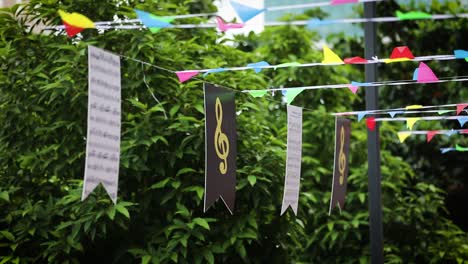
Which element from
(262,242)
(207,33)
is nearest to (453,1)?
(207,33)

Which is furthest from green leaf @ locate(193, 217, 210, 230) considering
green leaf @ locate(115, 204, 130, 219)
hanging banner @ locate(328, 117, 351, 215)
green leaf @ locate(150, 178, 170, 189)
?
hanging banner @ locate(328, 117, 351, 215)

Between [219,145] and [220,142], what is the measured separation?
0.03m

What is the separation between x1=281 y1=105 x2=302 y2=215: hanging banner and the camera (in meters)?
8.23

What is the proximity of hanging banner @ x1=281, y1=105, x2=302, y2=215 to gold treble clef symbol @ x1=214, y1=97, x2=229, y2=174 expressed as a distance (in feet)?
3.28

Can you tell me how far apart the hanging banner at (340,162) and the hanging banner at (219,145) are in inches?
83.2

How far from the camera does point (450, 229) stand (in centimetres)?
1321

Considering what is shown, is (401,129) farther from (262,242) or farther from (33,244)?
(33,244)

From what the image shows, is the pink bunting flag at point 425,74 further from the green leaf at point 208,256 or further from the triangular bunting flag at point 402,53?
the green leaf at point 208,256

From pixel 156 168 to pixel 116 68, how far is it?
288 cm

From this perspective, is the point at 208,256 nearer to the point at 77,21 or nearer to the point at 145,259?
the point at 145,259

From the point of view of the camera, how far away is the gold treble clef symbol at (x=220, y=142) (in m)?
7.18

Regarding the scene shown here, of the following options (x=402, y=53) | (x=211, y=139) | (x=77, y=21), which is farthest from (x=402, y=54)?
(x=77, y=21)

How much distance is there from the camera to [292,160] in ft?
27.4

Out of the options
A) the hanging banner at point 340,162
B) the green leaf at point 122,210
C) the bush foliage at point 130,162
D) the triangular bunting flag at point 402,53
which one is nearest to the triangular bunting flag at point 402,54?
the triangular bunting flag at point 402,53
